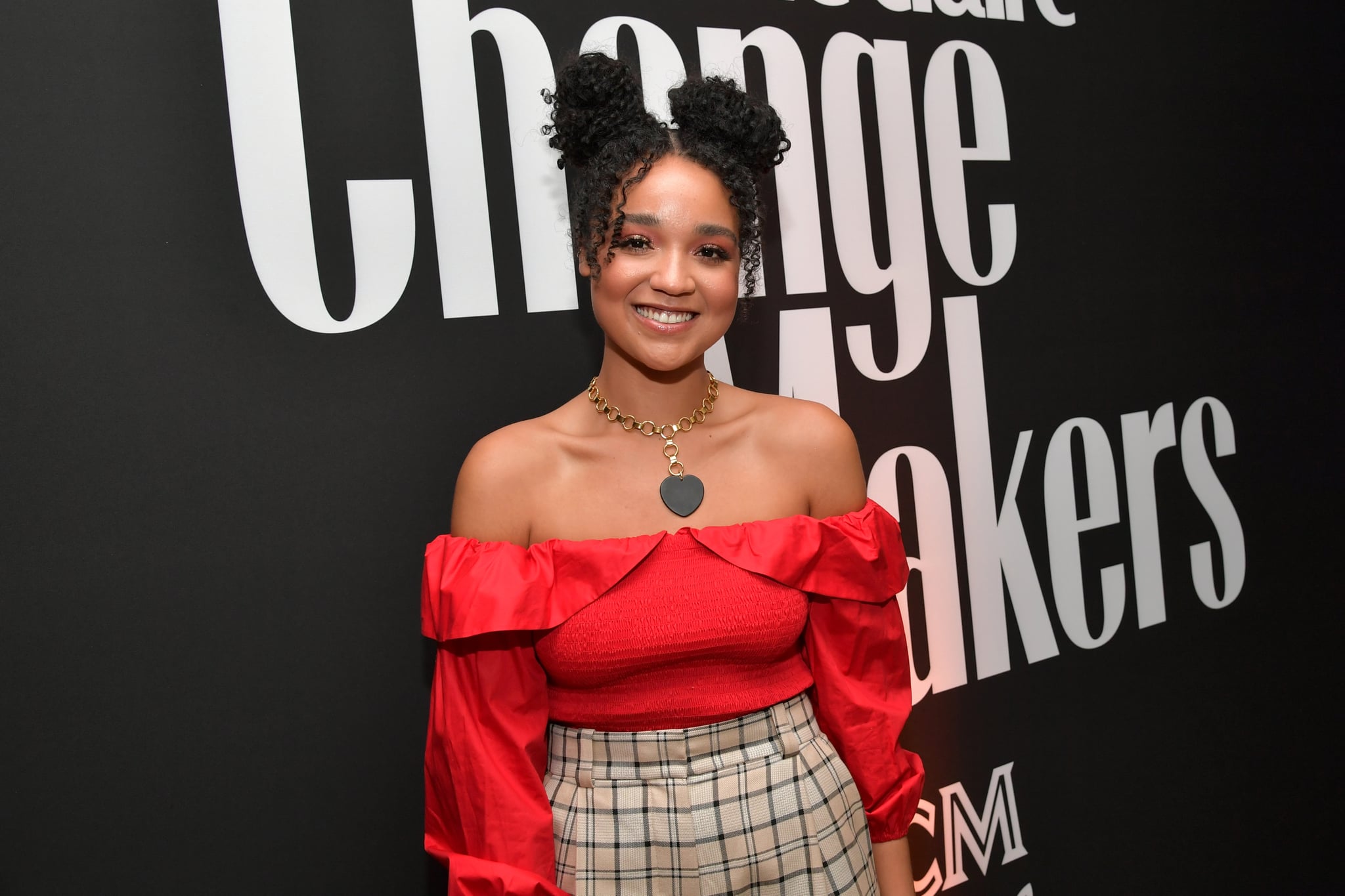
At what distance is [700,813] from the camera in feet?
4.65

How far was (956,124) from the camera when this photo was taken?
7.52ft

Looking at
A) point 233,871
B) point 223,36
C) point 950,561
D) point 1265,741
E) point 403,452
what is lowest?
point 1265,741

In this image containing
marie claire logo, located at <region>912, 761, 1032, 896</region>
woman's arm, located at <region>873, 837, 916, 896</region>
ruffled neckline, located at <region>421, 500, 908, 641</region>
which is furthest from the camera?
marie claire logo, located at <region>912, 761, 1032, 896</region>

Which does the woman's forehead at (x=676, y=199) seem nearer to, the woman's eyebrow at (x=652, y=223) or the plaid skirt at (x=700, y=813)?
the woman's eyebrow at (x=652, y=223)

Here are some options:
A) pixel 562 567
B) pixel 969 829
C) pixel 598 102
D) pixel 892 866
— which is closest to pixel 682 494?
pixel 562 567

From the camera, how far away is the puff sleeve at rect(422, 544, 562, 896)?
4.50ft

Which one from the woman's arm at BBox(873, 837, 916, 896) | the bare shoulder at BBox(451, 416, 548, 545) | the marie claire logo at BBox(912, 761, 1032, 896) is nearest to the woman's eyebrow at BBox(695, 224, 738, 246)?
the bare shoulder at BBox(451, 416, 548, 545)

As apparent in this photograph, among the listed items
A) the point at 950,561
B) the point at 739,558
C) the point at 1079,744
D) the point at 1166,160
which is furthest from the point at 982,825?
the point at 1166,160

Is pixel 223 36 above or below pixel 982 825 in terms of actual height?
above

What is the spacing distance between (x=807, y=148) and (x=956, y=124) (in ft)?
1.39

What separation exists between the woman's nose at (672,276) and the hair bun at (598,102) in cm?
19

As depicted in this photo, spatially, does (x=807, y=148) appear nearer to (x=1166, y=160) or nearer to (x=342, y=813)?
(x=1166, y=160)

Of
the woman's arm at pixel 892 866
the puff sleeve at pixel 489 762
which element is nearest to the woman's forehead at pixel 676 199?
the puff sleeve at pixel 489 762

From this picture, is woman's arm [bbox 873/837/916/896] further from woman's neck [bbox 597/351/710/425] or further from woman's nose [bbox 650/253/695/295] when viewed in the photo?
woman's nose [bbox 650/253/695/295]
